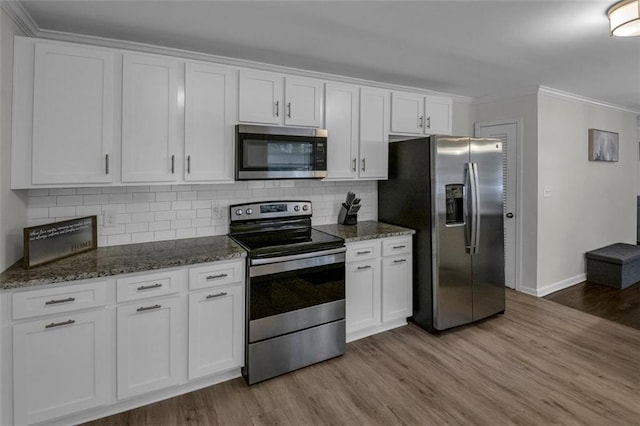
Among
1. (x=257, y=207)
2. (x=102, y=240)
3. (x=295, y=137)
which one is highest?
(x=295, y=137)

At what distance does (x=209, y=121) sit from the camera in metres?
2.57

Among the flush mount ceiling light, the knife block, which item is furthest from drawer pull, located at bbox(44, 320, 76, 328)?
the flush mount ceiling light

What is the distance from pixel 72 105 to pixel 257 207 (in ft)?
4.81

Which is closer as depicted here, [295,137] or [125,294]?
[125,294]

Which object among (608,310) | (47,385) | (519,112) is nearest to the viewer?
(47,385)

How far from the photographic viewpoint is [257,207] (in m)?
3.04

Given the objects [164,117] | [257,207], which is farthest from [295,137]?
[164,117]

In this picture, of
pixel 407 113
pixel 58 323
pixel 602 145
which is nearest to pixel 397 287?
pixel 407 113

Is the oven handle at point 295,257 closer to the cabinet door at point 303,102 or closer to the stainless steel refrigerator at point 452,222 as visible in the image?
the stainless steel refrigerator at point 452,222

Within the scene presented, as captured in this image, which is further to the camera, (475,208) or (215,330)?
(475,208)

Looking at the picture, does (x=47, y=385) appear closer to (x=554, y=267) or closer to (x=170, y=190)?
(x=170, y=190)

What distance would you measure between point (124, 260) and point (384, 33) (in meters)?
2.32

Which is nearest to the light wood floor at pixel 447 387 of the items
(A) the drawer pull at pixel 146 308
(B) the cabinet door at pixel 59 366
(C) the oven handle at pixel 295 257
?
(B) the cabinet door at pixel 59 366

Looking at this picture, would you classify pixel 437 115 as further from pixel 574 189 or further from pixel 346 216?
pixel 574 189
